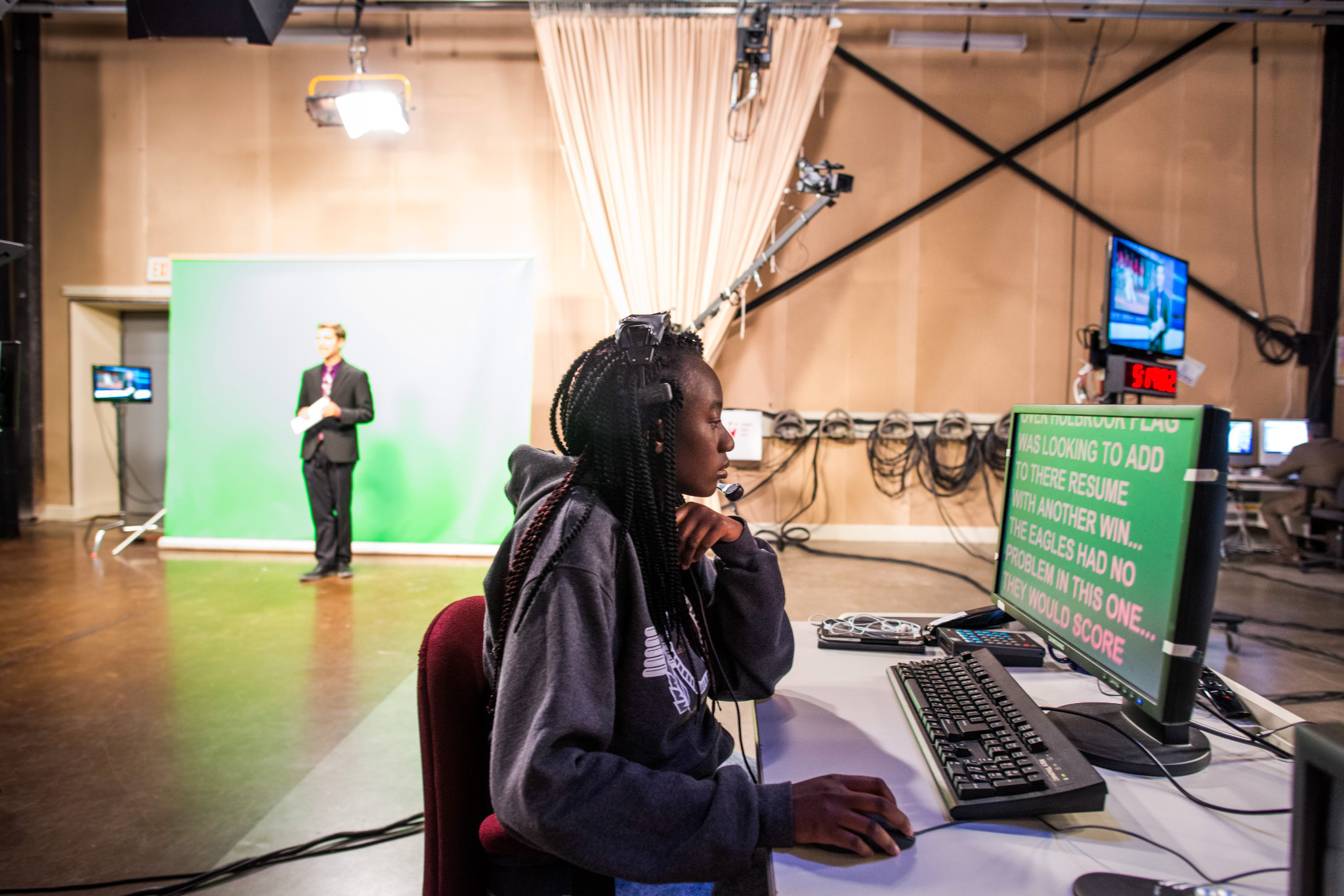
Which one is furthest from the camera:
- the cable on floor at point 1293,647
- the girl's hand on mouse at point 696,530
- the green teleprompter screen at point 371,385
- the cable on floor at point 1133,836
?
the green teleprompter screen at point 371,385

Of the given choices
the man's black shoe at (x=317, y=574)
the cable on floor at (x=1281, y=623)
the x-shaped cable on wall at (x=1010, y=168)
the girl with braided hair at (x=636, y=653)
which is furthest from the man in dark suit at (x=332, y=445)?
the cable on floor at (x=1281, y=623)

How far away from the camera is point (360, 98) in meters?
4.51

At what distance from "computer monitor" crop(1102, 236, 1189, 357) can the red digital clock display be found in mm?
112

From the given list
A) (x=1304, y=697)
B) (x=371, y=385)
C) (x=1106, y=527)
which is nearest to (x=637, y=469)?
(x=1106, y=527)

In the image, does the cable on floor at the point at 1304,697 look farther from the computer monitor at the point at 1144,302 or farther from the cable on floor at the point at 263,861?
the cable on floor at the point at 263,861

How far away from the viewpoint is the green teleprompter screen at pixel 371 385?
5.03 m

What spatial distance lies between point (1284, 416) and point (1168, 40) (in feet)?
10.0

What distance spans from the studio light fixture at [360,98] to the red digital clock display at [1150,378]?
4400 mm

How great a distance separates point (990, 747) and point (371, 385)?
196 inches

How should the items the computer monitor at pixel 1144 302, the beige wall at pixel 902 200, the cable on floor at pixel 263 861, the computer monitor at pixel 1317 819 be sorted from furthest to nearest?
the beige wall at pixel 902 200 < the computer monitor at pixel 1144 302 < the cable on floor at pixel 263 861 < the computer monitor at pixel 1317 819

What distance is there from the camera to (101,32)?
5.67 metres

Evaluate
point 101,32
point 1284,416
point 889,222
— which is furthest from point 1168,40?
point 101,32

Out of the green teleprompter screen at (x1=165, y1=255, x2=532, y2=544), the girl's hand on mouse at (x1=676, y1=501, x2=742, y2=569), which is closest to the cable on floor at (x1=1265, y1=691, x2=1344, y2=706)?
the girl's hand on mouse at (x1=676, y1=501, x2=742, y2=569)

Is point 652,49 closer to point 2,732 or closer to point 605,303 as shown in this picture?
point 605,303
